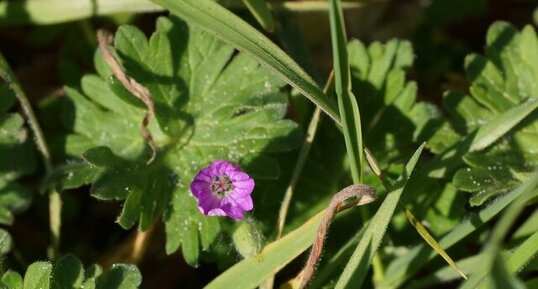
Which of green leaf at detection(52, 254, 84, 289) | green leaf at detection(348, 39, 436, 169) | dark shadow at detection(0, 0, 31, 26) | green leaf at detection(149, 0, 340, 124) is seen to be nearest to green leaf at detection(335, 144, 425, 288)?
green leaf at detection(149, 0, 340, 124)

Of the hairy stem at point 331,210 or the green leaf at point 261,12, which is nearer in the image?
the hairy stem at point 331,210

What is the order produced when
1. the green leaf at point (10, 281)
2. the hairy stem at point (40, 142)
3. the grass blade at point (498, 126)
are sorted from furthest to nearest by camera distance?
the hairy stem at point (40, 142), the grass blade at point (498, 126), the green leaf at point (10, 281)

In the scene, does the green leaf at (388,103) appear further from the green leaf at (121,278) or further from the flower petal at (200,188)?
the green leaf at (121,278)

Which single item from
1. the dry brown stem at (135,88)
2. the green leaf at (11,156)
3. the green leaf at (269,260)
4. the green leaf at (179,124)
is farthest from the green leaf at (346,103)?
the green leaf at (11,156)

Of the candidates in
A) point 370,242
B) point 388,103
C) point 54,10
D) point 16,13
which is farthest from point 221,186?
point 16,13

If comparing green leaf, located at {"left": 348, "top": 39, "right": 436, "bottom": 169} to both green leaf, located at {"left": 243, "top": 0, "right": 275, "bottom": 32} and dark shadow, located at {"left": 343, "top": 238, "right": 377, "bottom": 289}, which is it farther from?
dark shadow, located at {"left": 343, "top": 238, "right": 377, "bottom": 289}

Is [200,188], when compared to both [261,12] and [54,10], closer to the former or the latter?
[261,12]
